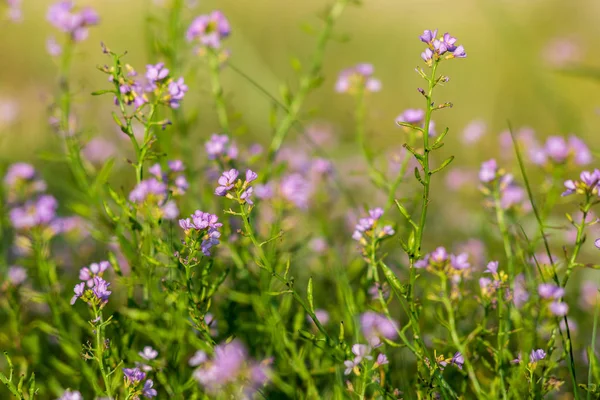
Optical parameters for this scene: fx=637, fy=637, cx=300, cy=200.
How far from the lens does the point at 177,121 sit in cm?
255

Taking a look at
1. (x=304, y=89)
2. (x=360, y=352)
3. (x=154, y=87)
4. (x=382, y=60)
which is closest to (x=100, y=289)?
(x=154, y=87)

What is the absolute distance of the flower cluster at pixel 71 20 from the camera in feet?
7.38

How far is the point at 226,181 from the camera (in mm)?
1574

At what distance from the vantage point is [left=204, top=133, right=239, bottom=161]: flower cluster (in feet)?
7.14

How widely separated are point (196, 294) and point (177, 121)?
3.07 feet

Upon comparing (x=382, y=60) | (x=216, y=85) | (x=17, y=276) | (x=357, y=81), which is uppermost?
(x=382, y=60)

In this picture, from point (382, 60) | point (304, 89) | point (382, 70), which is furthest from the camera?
point (382, 60)

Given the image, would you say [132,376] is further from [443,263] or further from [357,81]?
[357,81]

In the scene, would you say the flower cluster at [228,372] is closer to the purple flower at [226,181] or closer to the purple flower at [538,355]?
the purple flower at [226,181]

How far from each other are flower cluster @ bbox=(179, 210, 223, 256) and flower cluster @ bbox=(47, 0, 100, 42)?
1022mm

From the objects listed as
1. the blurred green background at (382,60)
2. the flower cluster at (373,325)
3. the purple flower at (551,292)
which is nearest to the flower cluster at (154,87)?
the flower cluster at (373,325)

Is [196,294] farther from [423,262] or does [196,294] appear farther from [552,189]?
[552,189]

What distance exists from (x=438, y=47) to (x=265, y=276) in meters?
1.08

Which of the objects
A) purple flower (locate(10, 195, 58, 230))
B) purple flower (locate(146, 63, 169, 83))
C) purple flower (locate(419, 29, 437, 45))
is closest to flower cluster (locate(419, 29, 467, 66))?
purple flower (locate(419, 29, 437, 45))
